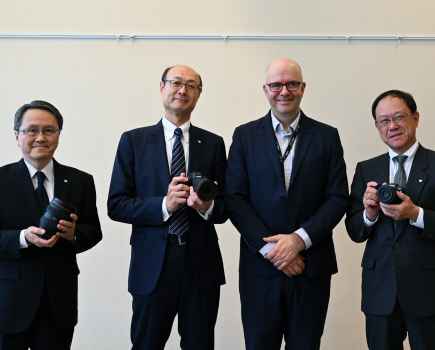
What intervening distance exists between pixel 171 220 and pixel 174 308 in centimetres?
38

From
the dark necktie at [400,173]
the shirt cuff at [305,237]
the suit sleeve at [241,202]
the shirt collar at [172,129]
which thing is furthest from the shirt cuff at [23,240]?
the dark necktie at [400,173]

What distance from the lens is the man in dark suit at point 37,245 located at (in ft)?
6.39

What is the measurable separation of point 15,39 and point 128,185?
181cm

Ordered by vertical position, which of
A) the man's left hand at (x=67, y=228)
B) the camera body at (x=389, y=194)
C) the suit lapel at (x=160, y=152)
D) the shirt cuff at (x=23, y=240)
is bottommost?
the shirt cuff at (x=23, y=240)

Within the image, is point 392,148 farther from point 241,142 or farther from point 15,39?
point 15,39

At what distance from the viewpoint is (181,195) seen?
2076mm

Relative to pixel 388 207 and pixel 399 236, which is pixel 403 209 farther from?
pixel 399 236

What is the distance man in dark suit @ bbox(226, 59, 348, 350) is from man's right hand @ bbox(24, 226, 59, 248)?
77cm

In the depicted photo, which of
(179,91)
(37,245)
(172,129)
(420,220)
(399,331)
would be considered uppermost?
(179,91)

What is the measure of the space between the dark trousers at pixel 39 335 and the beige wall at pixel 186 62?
→ 1470mm

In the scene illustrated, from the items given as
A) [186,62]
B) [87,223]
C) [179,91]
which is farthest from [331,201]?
[186,62]

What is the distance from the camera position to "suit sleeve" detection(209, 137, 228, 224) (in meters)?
2.24

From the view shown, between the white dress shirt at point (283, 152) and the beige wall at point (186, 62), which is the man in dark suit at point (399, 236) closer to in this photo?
the white dress shirt at point (283, 152)

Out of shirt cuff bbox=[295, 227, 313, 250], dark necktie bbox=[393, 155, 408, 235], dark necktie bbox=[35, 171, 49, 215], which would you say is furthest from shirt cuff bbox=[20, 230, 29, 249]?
dark necktie bbox=[393, 155, 408, 235]
